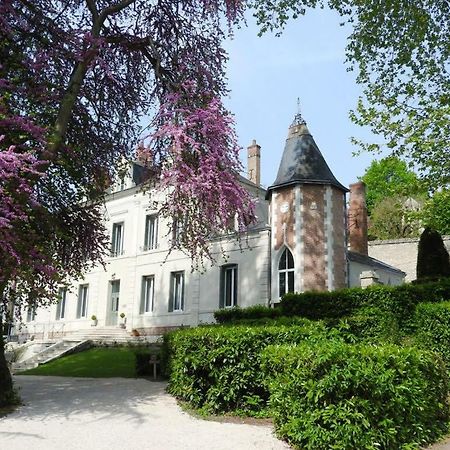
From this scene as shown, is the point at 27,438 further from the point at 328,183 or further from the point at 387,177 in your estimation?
the point at 387,177

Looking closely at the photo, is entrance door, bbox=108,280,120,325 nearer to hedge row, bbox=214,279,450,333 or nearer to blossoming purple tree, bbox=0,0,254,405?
hedge row, bbox=214,279,450,333

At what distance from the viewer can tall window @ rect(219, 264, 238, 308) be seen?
78.1ft

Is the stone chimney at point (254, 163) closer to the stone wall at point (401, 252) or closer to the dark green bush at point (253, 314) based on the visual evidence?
the stone wall at point (401, 252)

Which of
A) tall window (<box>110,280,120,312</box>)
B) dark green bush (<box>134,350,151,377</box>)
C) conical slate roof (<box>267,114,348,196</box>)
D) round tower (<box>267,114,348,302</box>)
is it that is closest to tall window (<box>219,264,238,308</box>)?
round tower (<box>267,114,348,302</box>)

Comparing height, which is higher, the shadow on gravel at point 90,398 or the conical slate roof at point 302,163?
the conical slate roof at point 302,163

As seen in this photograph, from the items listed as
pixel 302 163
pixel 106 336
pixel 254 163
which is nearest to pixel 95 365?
pixel 106 336

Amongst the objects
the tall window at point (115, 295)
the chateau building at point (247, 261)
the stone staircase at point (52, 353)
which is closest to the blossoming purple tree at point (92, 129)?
the chateau building at point (247, 261)

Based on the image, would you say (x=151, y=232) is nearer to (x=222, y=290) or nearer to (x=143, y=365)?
(x=222, y=290)

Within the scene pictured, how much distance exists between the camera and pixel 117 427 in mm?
7781

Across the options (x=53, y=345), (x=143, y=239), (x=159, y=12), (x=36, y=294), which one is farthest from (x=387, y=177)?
(x=36, y=294)

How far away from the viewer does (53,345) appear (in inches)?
930

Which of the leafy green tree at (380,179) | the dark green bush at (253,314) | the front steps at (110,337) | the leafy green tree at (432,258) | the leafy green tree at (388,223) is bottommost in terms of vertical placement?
the front steps at (110,337)

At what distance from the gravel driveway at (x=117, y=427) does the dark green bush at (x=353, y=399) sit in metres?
0.57

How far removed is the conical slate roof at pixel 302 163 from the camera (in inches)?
851
